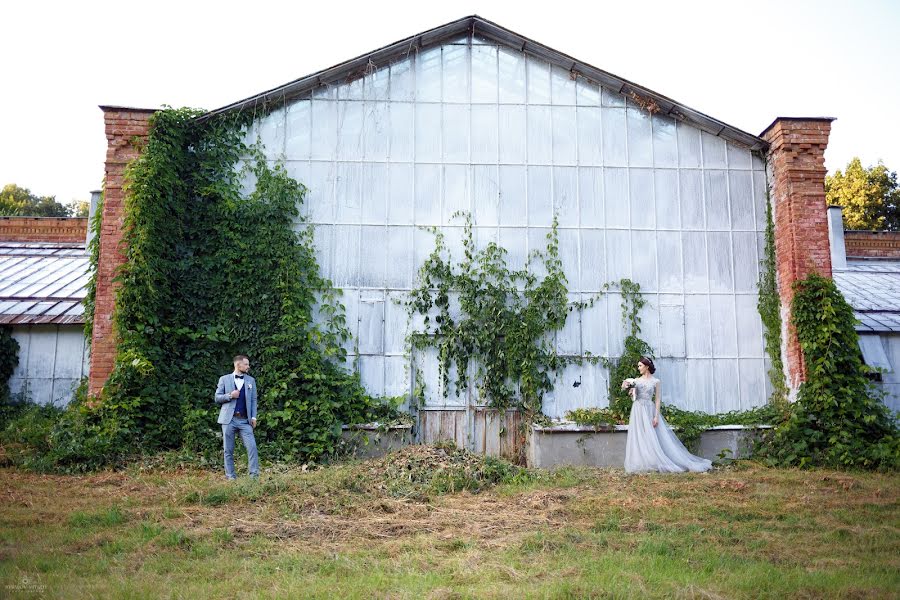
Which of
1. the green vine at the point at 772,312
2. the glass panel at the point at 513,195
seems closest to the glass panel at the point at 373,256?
the glass panel at the point at 513,195

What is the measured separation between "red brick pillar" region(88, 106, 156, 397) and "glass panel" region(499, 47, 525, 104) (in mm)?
6563

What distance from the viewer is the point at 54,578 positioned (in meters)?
5.47

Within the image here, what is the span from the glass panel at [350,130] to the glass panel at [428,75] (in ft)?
4.00

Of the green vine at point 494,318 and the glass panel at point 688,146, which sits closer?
the green vine at point 494,318

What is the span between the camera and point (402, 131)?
13.4m

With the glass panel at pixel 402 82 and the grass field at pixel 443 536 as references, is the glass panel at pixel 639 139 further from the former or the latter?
the grass field at pixel 443 536

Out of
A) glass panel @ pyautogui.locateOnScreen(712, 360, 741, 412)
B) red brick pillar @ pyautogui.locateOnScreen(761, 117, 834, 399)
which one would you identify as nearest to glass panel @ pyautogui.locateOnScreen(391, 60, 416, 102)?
red brick pillar @ pyautogui.locateOnScreen(761, 117, 834, 399)

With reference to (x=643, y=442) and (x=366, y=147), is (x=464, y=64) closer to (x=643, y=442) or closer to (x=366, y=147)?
(x=366, y=147)

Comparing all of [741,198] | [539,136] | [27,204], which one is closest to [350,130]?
[539,136]

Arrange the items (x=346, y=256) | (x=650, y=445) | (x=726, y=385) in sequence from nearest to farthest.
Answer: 1. (x=650, y=445)
2. (x=726, y=385)
3. (x=346, y=256)

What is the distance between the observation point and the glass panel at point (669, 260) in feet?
43.2

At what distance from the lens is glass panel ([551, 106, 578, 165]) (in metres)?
13.5

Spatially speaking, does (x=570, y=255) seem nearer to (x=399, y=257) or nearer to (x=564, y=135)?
(x=564, y=135)

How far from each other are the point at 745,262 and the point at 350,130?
7998mm
